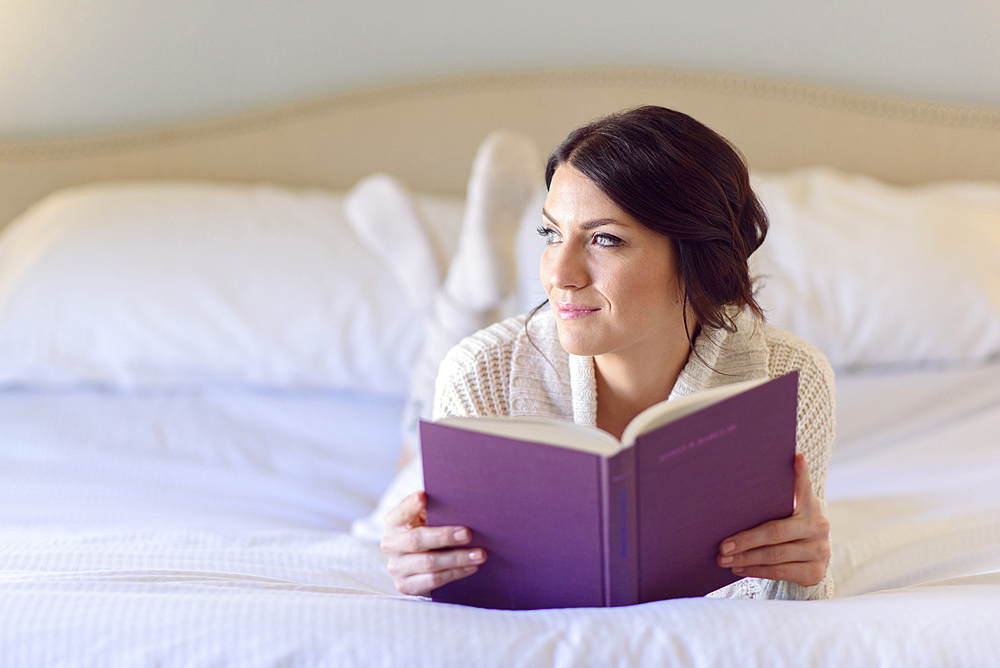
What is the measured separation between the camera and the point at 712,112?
2.10 metres

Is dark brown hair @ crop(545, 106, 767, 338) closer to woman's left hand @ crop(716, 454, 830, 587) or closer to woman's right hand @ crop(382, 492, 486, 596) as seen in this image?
woman's left hand @ crop(716, 454, 830, 587)

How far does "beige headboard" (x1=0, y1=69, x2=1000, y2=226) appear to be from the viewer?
208cm

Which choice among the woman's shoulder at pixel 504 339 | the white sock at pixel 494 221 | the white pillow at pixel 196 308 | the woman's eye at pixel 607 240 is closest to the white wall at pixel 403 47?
the white pillow at pixel 196 308

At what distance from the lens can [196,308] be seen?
166 centimetres

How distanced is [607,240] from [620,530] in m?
0.30

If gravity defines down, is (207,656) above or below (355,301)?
below

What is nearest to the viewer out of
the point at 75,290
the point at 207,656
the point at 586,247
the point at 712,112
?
the point at 207,656

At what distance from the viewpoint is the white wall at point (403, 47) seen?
6.56ft

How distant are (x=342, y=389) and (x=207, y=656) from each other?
100 centimetres

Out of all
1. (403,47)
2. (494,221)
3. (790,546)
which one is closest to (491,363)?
(790,546)

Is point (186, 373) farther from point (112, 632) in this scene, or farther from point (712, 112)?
point (712, 112)

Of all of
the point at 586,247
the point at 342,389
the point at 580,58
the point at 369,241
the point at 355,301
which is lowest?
the point at 586,247

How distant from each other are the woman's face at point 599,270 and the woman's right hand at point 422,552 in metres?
0.23

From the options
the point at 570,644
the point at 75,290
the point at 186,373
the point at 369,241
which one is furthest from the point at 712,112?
the point at 570,644
